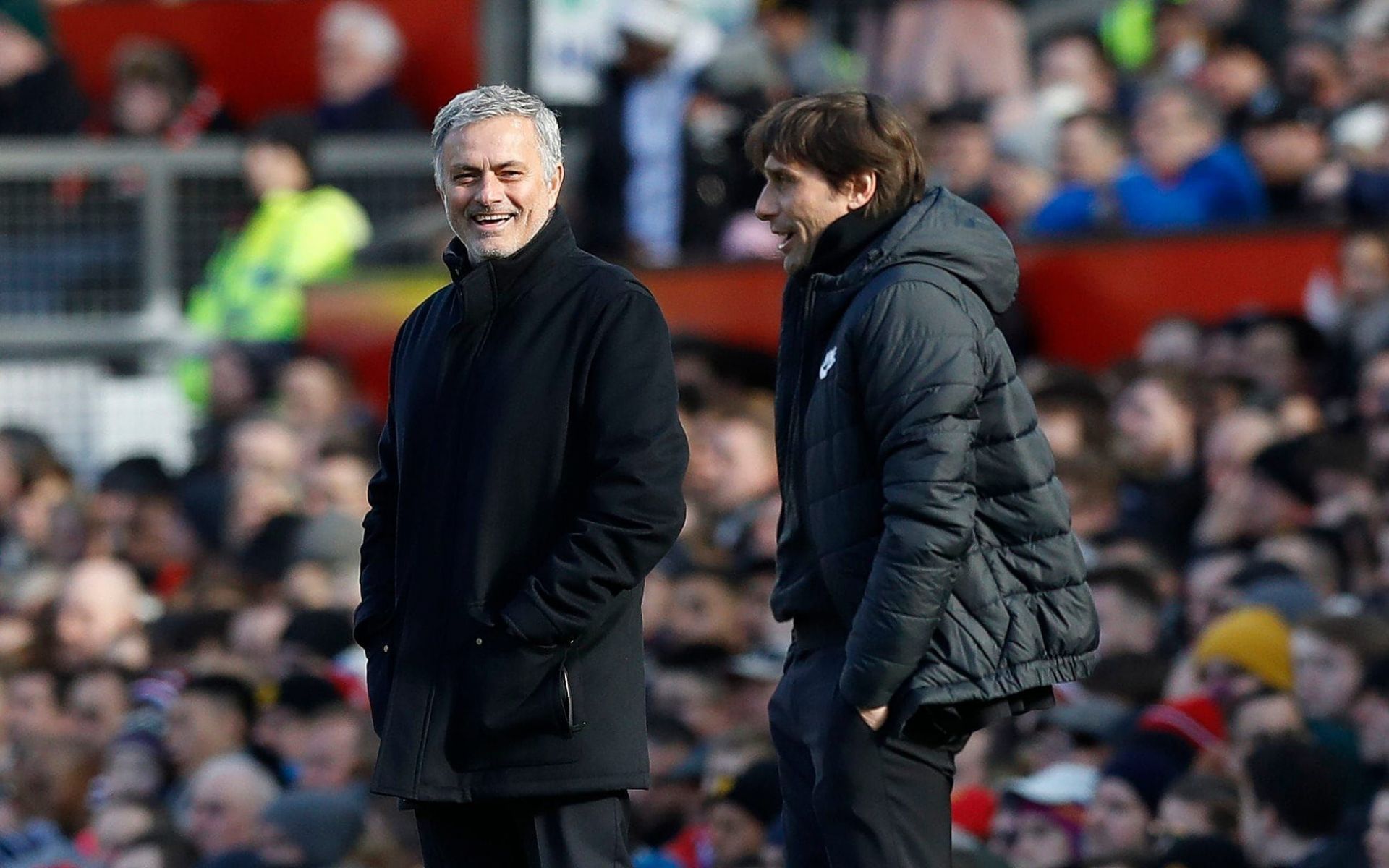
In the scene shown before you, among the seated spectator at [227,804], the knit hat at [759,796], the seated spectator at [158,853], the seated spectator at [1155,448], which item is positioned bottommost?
the seated spectator at [158,853]

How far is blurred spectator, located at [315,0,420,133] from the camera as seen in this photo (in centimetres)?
1503

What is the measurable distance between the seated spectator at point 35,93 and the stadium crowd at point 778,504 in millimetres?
19

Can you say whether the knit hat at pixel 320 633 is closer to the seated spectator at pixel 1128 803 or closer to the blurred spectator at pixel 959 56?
the seated spectator at pixel 1128 803

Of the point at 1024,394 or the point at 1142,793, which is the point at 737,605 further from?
the point at 1024,394

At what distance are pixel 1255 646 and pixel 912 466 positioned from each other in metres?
3.34

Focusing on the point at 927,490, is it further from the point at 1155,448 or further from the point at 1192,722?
the point at 1155,448

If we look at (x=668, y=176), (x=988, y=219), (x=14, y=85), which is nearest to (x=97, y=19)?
(x=14, y=85)

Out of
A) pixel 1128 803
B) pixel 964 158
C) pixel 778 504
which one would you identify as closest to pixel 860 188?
pixel 1128 803

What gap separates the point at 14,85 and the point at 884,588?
12.2 meters

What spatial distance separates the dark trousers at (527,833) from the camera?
4473 mm

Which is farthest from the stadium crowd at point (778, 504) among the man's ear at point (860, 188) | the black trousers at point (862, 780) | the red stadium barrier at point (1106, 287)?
the man's ear at point (860, 188)

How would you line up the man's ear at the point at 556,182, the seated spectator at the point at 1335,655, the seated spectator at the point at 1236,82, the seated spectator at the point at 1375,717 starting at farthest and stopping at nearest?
the seated spectator at the point at 1236,82
the seated spectator at the point at 1335,655
the seated spectator at the point at 1375,717
the man's ear at the point at 556,182

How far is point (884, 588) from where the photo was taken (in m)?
4.46

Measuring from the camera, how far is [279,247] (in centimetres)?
1423
